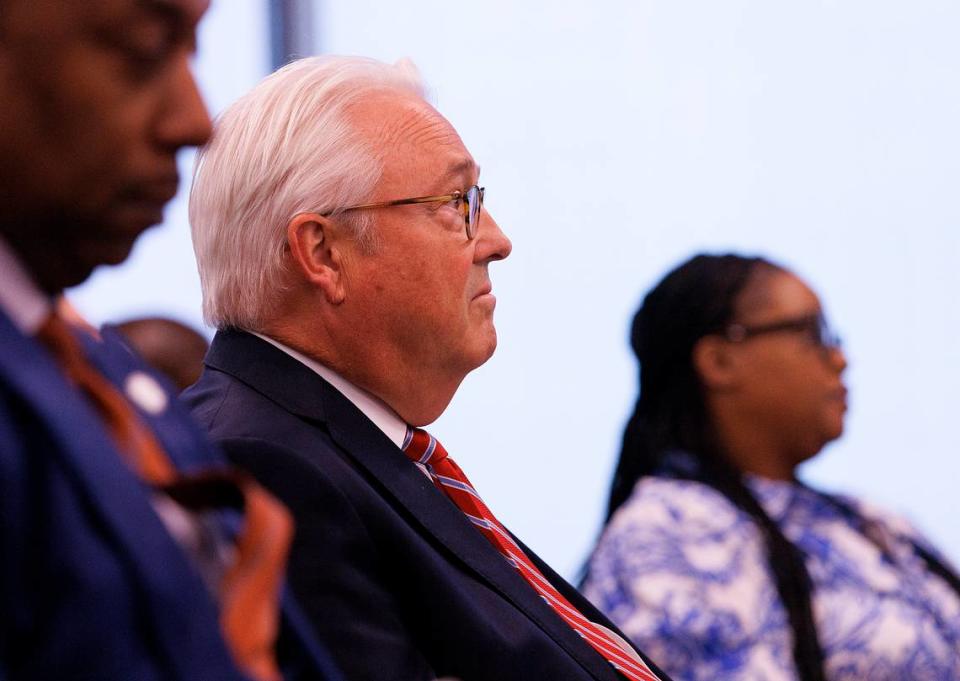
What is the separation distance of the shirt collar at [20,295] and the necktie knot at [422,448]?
881 mm

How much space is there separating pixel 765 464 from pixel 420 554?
1.20 metres

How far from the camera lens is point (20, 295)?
0.74 m

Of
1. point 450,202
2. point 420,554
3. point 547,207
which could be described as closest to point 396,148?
point 450,202

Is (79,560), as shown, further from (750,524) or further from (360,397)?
(750,524)

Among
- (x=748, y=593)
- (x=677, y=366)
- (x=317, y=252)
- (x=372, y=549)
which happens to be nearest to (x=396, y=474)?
(x=372, y=549)

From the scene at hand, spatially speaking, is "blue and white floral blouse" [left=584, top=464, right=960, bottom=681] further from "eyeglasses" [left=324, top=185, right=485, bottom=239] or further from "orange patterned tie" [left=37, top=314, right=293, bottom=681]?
"orange patterned tie" [left=37, top=314, right=293, bottom=681]

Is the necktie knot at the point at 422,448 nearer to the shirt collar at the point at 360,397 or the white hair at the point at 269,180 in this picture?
the shirt collar at the point at 360,397

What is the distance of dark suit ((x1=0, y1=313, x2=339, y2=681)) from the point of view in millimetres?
666

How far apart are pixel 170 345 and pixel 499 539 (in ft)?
3.86

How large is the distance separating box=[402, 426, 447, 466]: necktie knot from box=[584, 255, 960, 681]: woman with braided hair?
608 millimetres

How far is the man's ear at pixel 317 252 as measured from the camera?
159 cm

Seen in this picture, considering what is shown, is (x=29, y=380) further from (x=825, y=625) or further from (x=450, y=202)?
(x=825, y=625)

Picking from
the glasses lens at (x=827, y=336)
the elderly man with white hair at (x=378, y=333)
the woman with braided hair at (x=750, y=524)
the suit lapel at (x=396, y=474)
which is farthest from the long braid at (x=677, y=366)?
the suit lapel at (x=396, y=474)

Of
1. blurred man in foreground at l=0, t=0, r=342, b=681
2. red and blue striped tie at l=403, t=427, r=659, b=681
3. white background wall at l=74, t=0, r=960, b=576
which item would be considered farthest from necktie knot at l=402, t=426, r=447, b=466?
white background wall at l=74, t=0, r=960, b=576
